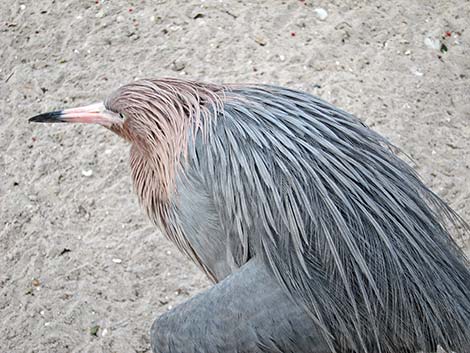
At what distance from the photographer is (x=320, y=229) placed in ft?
8.72

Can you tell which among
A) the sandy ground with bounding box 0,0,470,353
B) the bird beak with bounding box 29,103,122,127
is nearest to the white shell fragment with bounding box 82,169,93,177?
the sandy ground with bounding box 0,0,470,353

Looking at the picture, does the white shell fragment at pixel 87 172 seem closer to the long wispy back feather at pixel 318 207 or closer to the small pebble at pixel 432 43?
the long wispy back feather at pixel 318 207

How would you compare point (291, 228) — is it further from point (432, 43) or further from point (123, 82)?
point (432, 43)

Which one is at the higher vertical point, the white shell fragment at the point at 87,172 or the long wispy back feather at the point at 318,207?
the long wispy back feather at the point at 318,207

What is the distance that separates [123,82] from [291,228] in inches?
98.7

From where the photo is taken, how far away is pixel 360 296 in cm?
257

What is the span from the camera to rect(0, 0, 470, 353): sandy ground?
12.6ft

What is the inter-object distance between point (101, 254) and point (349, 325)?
188 cm

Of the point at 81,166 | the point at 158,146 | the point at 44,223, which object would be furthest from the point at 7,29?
the point at 158,146

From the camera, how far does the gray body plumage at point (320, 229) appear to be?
101 inches

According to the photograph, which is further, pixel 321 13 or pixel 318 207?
pixel 321 13

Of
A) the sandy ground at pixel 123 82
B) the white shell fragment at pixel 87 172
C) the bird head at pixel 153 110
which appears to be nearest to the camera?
the bird head at pixel 153 110

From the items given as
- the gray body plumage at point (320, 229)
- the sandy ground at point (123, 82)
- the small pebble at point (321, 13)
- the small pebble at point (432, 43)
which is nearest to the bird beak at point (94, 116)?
the gray body plumage at point (320, 229)

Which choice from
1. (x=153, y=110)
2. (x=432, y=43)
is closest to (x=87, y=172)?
(x=153, y=110)
